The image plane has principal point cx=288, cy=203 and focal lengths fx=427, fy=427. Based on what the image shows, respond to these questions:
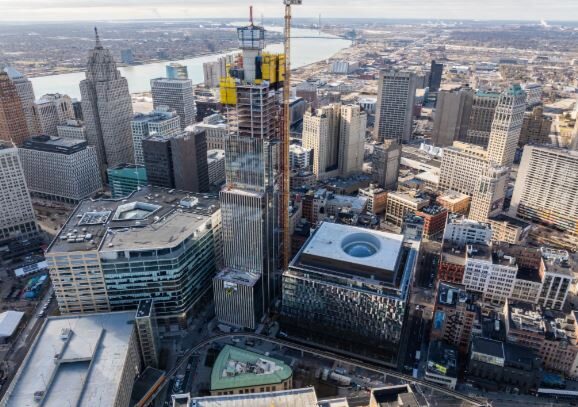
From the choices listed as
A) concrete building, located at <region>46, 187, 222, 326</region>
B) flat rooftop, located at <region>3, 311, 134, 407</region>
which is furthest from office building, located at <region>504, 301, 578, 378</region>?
flat rooftop, located at <region>3, 311, 134, 407</region>

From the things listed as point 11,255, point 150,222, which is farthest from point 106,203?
point 11,255

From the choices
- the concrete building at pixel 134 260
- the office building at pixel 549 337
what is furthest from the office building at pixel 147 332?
the office building at pixel 549 337

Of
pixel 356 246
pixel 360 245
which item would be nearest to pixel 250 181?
pixel 356 246

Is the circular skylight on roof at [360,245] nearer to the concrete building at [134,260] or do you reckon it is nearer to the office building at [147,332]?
the concrete building at [134,260]

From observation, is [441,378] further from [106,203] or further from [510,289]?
[106,203]

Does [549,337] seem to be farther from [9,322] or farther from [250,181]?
[9,322]

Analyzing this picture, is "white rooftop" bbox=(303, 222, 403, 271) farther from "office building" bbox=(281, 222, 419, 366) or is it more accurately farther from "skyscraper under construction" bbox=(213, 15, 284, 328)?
"skyscraper under construction" bbox=(213, 15, 284, 328)

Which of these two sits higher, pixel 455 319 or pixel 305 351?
pixel 455 319
